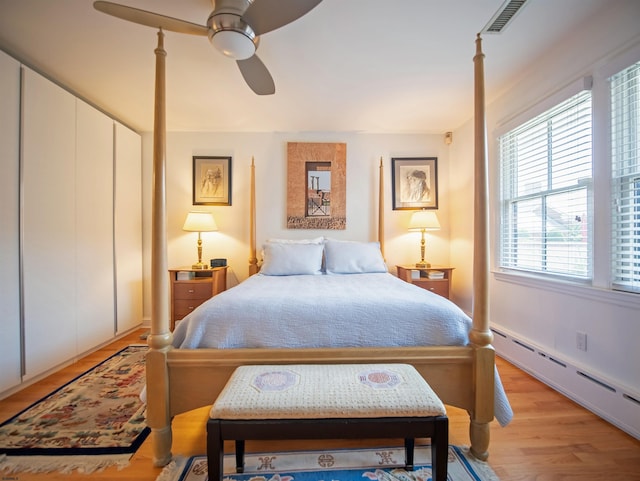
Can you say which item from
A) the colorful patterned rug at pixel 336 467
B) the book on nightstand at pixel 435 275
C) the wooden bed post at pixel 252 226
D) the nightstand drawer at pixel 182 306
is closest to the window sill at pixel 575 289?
the book on nightstand at pixel 435 275

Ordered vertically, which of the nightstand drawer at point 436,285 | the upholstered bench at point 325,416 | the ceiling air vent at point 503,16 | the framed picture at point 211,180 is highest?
the ceiling air vent at point 503,16

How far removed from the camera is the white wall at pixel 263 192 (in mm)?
3361

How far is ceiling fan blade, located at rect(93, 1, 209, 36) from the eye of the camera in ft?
4.10

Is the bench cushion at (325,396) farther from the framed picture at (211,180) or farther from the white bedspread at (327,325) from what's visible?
the framed picture at (211,180)

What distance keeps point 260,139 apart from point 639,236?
11.0 ft

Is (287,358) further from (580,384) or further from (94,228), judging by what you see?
(94,228)

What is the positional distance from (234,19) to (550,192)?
2424 mm

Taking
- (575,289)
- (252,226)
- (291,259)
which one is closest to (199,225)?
(252,226)

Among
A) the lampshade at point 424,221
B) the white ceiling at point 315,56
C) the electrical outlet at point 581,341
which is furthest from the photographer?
the lampshade at point 424,221

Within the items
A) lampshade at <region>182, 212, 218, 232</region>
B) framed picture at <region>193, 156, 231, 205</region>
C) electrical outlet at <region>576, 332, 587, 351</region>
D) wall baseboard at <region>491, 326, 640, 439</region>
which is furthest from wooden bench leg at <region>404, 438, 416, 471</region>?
framed picture at <region>193, 156, 231, 205</region>

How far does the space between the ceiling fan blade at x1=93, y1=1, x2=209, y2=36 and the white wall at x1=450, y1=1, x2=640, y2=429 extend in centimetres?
191

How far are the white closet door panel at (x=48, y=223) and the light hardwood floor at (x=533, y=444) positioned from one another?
43 cm

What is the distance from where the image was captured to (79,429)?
154cm

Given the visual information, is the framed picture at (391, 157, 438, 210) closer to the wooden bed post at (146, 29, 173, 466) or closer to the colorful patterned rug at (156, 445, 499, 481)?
the colorful patterned rug at (156, 445, 499, 481)
